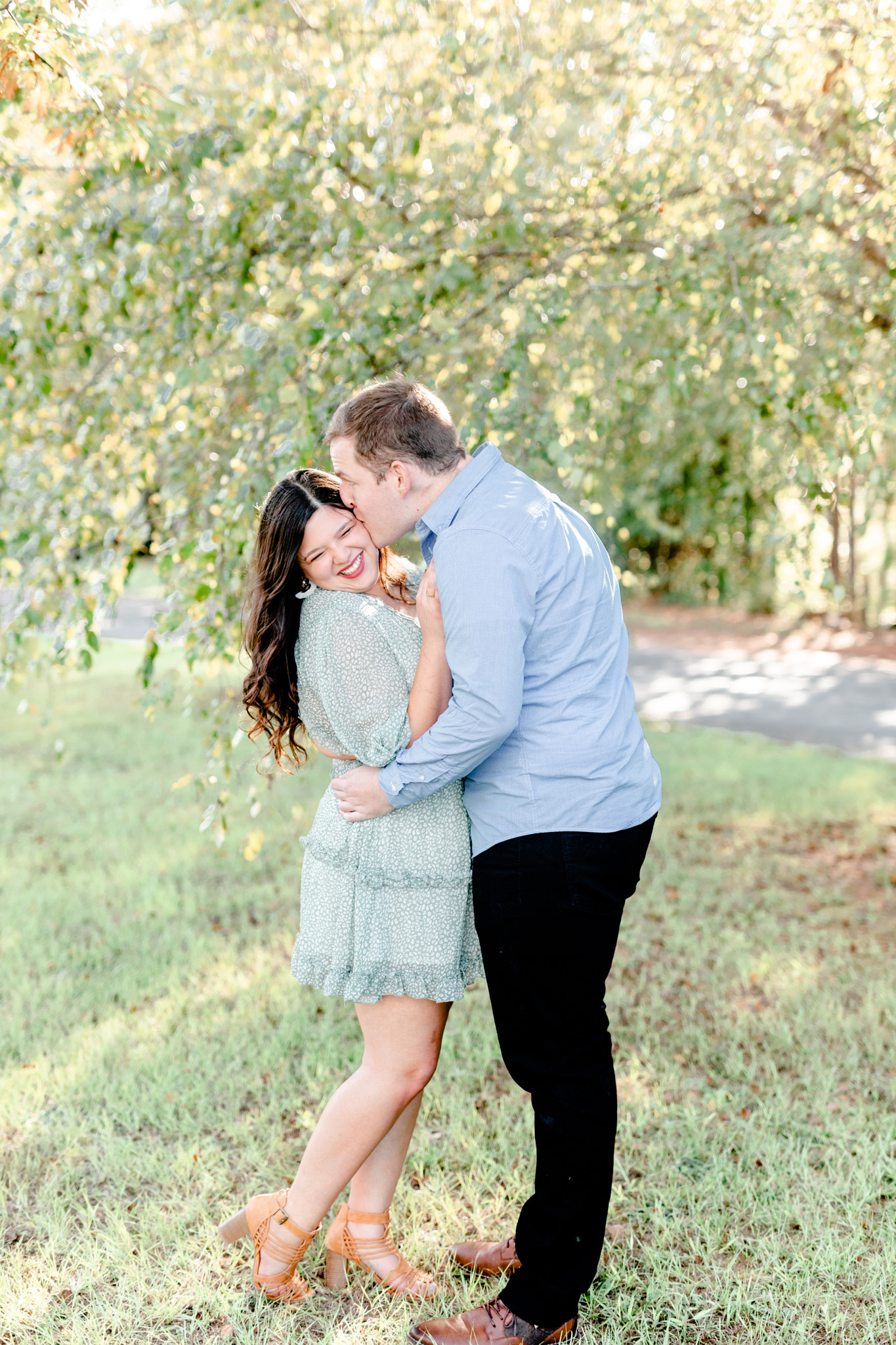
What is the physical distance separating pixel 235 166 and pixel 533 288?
46.9 inches

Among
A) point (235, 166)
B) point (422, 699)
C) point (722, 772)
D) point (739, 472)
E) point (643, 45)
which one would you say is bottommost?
point (722, 772)

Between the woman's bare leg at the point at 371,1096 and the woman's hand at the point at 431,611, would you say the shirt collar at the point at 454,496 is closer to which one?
the woman's hand at the point at 431,611

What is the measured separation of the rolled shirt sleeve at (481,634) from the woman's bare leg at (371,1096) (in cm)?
75

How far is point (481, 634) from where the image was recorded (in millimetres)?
1988

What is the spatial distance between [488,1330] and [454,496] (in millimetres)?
1868

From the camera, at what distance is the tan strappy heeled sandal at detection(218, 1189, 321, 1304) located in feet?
8.29

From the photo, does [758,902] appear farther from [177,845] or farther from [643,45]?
[643,45]

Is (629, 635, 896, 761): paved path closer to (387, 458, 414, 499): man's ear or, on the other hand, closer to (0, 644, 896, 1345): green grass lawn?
(0, 644, 896, 1345): green grass lawn

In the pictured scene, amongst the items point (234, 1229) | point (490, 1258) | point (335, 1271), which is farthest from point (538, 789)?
point (234, 1229)

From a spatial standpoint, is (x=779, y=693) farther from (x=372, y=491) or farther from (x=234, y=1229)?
(x=372, y=491)

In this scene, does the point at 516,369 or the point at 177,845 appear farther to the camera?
the point at 177,845

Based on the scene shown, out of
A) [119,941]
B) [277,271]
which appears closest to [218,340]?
[277,271]

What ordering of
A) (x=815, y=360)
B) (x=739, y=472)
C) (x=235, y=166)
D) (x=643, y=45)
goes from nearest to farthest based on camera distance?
(x=235, y=166), (x=643, y=45), (x=815, y=360), (x=739, y=472)

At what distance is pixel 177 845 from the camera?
632 cm
